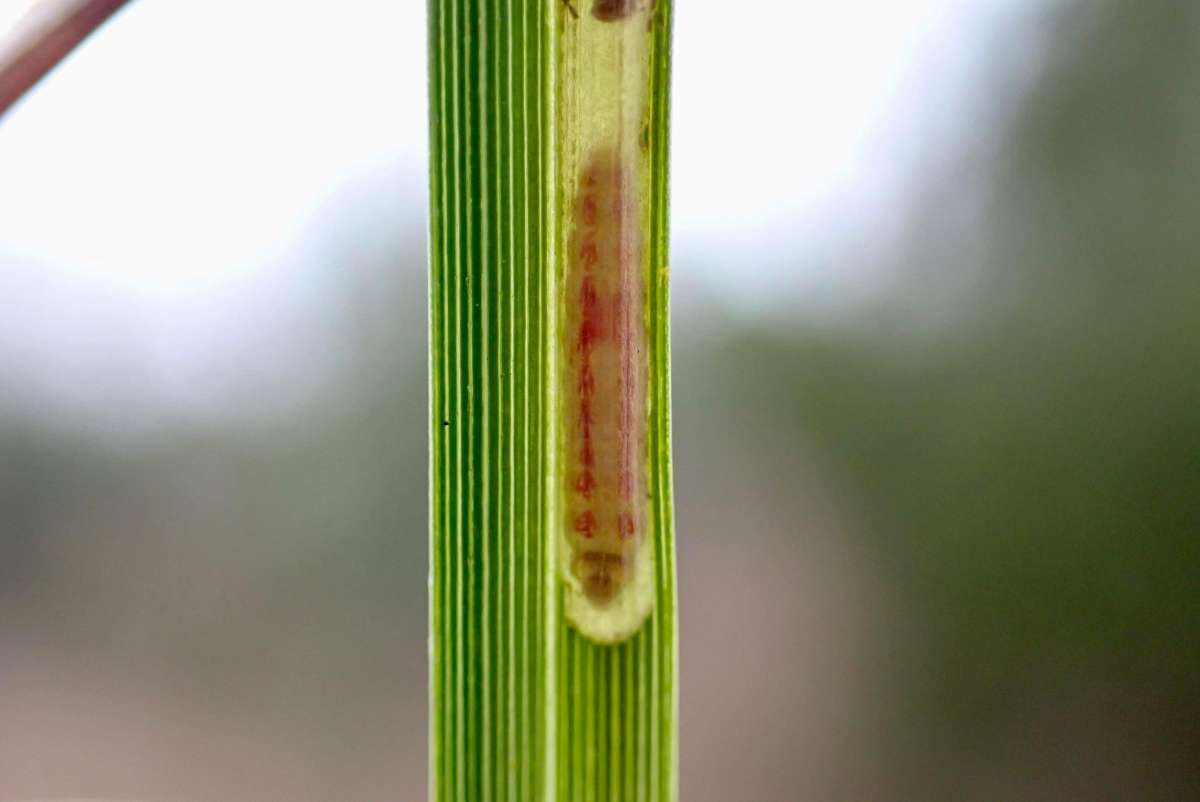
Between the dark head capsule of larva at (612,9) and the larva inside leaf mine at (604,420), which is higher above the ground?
the dark head capsule of larva at (612,9)

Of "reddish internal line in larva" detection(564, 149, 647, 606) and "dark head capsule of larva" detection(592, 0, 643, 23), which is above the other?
"dark head capsule of larva" detection(592, 0, 643, 23)

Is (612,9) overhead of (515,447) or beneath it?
overhead

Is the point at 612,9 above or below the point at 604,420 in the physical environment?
above

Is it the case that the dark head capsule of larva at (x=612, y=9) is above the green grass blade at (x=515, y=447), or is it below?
above
